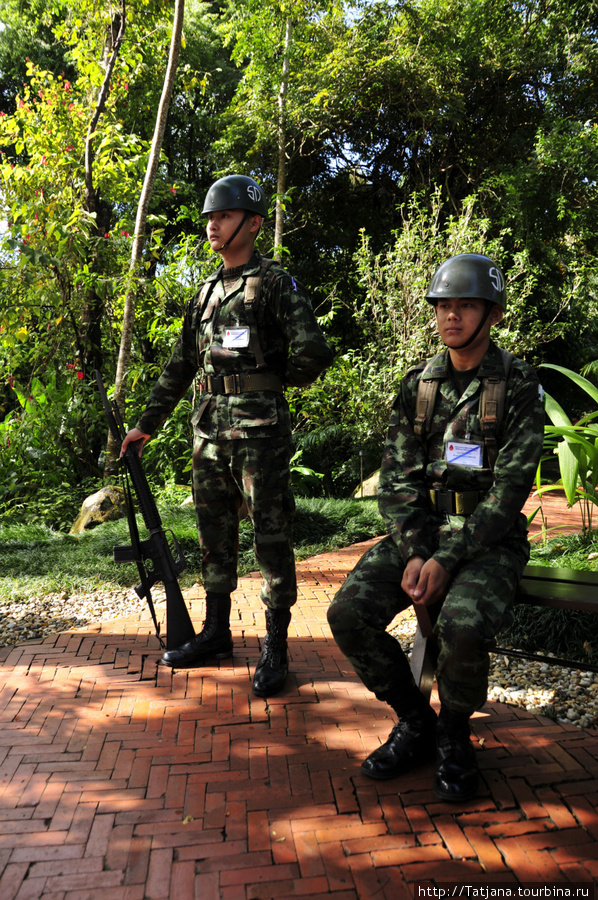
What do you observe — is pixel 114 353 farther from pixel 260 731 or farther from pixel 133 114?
pixel 260 731

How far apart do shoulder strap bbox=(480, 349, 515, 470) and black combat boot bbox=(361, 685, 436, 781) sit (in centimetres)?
94

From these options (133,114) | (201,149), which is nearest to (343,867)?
(133,114)

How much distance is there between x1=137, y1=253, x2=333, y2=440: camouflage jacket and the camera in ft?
9.95

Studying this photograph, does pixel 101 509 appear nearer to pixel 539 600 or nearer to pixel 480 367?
pixel 480 367

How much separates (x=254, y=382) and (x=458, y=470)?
1.04 m

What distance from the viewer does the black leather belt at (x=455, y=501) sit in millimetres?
2543

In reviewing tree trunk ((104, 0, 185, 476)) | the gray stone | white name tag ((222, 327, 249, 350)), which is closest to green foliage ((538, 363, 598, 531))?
white name tag ((222, 327, 249, 350))

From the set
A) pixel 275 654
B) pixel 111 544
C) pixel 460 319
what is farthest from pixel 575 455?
pixel 111 544

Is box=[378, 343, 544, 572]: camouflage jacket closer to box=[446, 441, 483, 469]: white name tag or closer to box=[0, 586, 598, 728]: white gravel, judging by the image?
box=[446, 441, 483, 469]: white name tag

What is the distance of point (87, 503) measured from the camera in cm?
714

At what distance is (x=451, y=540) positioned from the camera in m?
2.43

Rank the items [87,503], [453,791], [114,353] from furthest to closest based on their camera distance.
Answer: [114,353] < [87,503] < [453,791]

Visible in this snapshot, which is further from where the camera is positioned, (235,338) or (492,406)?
(235,338)

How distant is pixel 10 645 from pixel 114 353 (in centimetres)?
562
